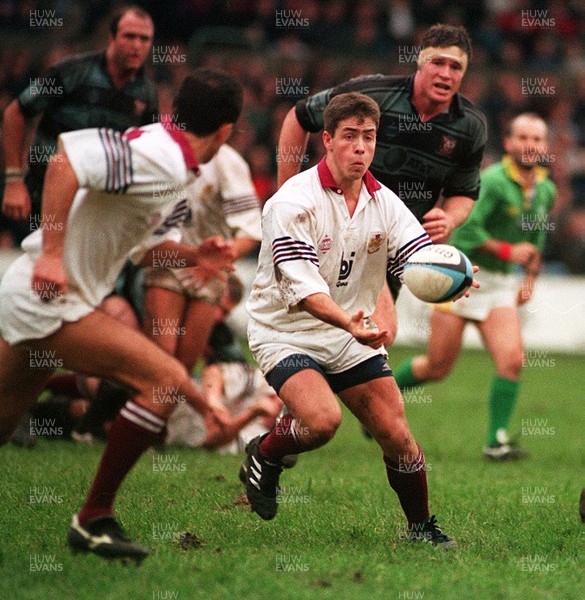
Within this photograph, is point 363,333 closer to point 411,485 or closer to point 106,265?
point 411,485

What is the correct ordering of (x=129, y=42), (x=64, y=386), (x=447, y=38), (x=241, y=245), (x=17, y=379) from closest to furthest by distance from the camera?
(x=17, y=379) < (x=447, y=38) < (x=129, y=42) < (x=241, y=245) < (x=64, y=386)

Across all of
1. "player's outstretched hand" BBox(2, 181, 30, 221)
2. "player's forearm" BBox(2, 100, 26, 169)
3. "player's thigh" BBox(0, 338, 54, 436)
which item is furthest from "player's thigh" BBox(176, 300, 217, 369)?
"player's thigh" BBox(0, 338, 54, 436)

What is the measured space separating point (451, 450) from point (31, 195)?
3.79 m

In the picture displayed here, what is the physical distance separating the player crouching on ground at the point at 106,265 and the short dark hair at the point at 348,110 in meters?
0.52

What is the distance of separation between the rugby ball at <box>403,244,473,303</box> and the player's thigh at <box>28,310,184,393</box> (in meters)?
1.15

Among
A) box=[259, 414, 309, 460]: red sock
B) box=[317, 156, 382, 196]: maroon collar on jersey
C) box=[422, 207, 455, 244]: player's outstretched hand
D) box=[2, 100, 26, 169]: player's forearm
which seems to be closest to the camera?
box=[317, 156, 382, 196]: maroon collar on jersey

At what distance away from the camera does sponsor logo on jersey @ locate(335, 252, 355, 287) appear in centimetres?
557

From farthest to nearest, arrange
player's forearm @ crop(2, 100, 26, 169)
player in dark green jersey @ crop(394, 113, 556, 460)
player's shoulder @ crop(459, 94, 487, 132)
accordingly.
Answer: player in dark green jersey @ crop(394, 113, 556, 460) → player's forearm @ crop(2, 100, 26, 169) → player's shoulder @ crop(459, 94, 487, 132)

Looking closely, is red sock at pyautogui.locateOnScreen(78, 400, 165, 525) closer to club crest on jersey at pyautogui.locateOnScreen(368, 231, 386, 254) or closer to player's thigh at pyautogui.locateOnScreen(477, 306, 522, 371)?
club crest on jersey at pyautogui.locateOnScreen(368, 231, 386, 254)

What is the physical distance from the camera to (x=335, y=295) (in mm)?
5645

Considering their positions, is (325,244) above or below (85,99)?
below

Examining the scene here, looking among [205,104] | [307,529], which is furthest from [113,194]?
[307,529]

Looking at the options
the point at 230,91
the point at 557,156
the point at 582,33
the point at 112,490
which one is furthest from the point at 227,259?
the point at 582,33

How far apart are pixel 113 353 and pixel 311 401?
1.01 m
